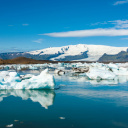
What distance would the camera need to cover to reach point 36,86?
10.9 meters

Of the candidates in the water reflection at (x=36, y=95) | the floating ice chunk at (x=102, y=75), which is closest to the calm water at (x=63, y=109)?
the water reflection at (x=36, y=95)

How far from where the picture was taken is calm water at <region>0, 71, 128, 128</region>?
596cm

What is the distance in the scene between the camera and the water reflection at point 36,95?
851 centimetres

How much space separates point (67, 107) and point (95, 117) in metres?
1.45

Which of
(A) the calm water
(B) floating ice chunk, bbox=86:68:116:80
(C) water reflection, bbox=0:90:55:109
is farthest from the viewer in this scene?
(B) floating ice chunk, bbox=86:68:116:80

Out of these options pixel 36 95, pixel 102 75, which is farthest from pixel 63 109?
pixel 102 75

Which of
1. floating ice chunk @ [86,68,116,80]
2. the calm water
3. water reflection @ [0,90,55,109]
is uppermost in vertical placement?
floating ice chunk @ [86,68,116,80]

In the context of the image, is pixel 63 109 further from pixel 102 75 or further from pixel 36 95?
pixel 102 75

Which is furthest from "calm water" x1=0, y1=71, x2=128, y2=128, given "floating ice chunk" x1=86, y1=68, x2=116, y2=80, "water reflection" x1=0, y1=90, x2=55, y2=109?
"floating ice chunk" x1=86, y1=68, x2=116, y2=80

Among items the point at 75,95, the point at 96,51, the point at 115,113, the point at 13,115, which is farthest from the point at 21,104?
the point at 96,51

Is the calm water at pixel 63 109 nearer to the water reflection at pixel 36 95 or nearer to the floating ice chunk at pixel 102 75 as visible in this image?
the water reflection at pixel 36 95

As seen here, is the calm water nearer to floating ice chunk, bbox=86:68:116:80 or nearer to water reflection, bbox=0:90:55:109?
water reflection, bbox=0:90:55:109

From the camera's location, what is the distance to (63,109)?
7.41 meters

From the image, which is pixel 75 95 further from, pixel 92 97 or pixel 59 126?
pixel 59 126
